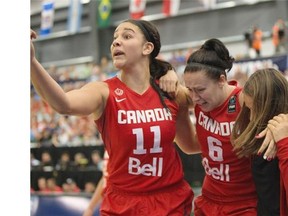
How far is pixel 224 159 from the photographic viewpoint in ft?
8.32

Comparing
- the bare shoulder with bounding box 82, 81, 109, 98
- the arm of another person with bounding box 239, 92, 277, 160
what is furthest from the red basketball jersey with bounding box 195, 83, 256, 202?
the bare shoulder with bounding box 82, 81, 109, 98

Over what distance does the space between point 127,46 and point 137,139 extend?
49 cm

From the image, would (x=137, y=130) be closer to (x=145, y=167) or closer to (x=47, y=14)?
(x=145, y=167)

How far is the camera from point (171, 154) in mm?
2607

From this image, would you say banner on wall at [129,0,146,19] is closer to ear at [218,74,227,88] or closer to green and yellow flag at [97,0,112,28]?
green and yellow flag at [97,0,112,28]

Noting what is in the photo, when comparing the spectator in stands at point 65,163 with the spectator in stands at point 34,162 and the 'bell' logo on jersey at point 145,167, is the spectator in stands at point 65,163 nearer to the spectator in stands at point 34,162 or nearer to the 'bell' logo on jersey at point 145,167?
the spectator in stands at point 34,162

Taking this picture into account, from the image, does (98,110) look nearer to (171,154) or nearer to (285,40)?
(171,154)

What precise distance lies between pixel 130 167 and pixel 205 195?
475mm

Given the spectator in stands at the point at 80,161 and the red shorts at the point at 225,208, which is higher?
the red shorts at the point at 225,208

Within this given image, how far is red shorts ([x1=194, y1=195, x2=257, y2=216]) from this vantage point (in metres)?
2.46

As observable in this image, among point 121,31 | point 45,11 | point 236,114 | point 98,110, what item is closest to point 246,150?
point 236,114

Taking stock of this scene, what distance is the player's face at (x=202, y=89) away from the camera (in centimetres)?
251

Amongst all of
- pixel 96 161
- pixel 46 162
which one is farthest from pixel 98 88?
pixel 46 162

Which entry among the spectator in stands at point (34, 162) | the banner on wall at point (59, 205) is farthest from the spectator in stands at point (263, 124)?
the spectator in stands at point (34, 162)
